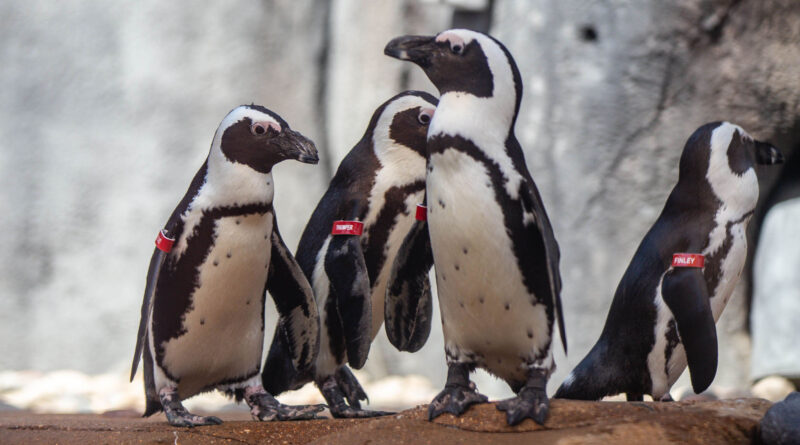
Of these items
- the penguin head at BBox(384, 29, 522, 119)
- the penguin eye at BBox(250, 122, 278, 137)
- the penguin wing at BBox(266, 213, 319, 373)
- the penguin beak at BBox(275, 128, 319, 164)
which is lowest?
the penguin wing at BBox(266, 213, 319, 373)

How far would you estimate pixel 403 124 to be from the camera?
2479 millimetres

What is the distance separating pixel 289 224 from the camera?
18.2 feet

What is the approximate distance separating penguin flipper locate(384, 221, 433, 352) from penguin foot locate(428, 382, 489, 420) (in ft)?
1.13

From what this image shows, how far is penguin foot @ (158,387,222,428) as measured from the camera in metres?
2.17

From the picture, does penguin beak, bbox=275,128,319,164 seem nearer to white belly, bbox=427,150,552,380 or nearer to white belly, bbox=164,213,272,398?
white belly, bbox=164,213,272,398

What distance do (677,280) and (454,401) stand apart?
62cm

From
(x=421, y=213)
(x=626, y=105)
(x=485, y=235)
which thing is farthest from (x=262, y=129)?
(x=626, y=105)

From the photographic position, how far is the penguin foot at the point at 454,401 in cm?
195

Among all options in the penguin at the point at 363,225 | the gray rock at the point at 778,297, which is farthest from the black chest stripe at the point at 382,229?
the gray rock at the point at 778,297

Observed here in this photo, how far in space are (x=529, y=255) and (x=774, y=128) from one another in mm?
2955

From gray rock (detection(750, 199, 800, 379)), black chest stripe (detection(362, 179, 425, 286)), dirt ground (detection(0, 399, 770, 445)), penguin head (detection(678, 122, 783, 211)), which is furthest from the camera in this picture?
gray rock (detection(750, 199, 800, 379))

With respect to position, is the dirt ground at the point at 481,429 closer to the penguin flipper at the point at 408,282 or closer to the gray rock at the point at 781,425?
the gray rock at the point at 781,425

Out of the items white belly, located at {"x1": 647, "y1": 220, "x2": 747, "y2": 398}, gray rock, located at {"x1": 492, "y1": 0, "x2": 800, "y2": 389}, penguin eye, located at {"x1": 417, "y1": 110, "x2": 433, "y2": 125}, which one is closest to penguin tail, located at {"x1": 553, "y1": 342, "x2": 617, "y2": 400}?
white belly, located at {"x1": 647, "y1": 220, "x2": 747, "y2": 398}

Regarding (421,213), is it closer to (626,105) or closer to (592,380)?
(592,380)
